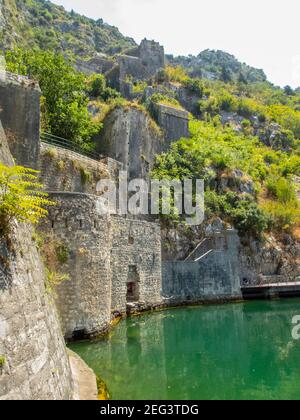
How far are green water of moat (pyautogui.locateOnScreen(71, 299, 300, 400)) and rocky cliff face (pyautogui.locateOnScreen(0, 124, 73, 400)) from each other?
2519 millimetres

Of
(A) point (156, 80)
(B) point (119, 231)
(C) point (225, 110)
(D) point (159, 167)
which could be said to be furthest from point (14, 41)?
(B) point (119, 231)

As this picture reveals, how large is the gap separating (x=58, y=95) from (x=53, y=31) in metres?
68.8

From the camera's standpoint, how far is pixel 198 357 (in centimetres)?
1270

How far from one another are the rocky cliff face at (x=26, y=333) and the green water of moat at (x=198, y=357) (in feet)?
8.26

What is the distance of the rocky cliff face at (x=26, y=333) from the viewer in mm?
4949

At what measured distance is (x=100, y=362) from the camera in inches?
446

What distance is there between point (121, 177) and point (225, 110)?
32111mm

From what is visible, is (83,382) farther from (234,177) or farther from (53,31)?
(53,31)

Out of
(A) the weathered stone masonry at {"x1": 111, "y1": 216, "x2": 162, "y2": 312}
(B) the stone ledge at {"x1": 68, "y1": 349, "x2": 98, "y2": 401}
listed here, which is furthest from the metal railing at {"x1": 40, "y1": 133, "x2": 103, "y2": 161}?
(B) the stone ledge at {"x1": 68, "y1": 349, "x2": 98, "y2": 401}

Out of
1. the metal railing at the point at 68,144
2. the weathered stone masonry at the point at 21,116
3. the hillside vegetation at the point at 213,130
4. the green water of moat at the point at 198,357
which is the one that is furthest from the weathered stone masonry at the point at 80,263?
the hillside vegetation at the point at 213,130

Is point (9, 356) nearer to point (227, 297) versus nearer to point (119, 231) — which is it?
point (119, 231)

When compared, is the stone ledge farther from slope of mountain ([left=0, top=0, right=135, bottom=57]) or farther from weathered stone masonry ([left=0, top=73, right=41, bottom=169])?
slope of mountain ([left=0, top=0, right=135, bottom=57])

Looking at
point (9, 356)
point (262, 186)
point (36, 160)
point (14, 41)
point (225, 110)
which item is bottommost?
point (9, 356)

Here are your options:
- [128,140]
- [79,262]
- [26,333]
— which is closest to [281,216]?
[128,140]
